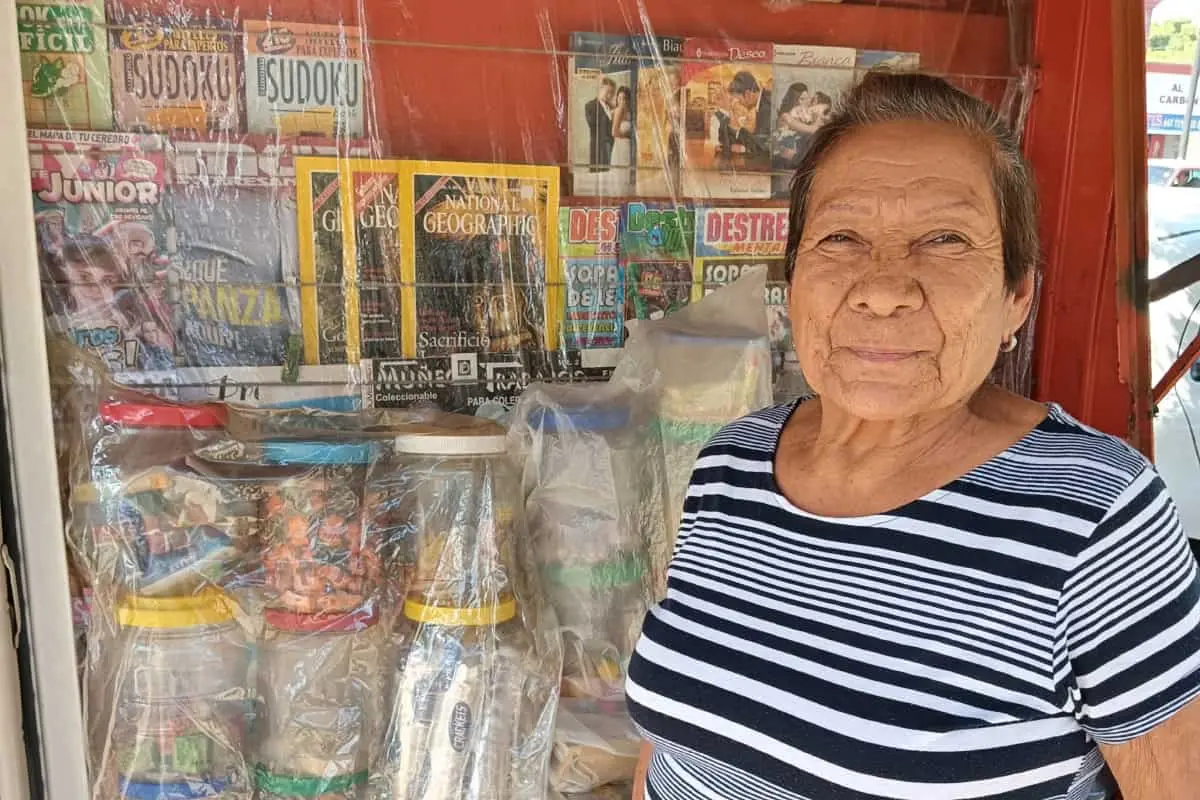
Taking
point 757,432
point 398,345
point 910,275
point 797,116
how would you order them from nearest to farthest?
1. point 910,275
2. point 757,432
3. point 398,345
4. point 797,116

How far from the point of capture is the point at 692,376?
3.66ft

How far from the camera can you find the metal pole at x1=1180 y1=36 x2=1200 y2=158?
4.51 feet

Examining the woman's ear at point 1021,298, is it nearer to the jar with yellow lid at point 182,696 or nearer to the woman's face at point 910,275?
the woman's face at point 910,275

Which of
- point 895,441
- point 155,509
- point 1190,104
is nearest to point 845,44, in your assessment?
point 1190,104

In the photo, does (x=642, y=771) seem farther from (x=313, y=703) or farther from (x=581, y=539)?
(x=313, y=703)

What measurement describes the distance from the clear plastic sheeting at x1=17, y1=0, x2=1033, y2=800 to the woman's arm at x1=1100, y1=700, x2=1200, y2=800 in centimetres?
56

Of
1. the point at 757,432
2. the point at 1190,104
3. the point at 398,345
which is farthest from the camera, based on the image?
the point at 1190,104

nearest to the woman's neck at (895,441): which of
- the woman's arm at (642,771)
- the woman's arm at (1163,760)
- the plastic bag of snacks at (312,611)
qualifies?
the woman's arm at (1163,760)

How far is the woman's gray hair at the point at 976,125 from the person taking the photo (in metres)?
0.76

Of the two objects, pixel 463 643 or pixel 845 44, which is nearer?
pixel 463 643

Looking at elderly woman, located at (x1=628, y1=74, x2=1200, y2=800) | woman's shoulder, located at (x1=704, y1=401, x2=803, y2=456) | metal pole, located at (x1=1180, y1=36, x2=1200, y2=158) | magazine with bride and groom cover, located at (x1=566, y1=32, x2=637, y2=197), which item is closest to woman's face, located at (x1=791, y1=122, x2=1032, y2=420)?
elderly woman, located at (x1=628, y1=74, x2=1200, y2=800)

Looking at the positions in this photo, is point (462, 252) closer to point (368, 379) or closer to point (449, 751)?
point (368, 379)

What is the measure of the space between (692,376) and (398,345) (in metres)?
0.40

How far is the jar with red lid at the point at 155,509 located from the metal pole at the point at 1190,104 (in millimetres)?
1555
